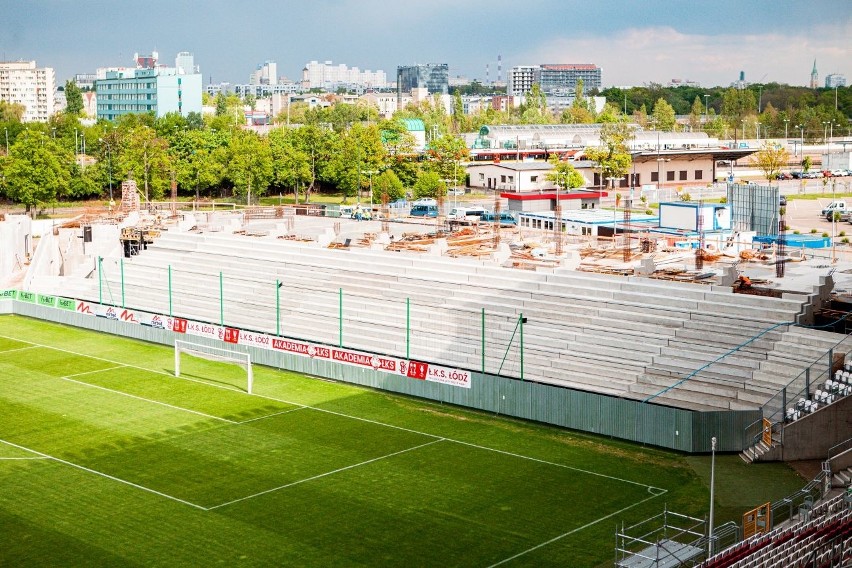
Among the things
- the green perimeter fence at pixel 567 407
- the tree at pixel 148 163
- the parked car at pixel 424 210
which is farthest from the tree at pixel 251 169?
the green perimeter fence at pixel 567 407

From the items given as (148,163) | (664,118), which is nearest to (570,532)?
(148,163)

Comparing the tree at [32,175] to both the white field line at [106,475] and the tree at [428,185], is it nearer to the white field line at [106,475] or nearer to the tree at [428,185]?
the tree at [428,185]

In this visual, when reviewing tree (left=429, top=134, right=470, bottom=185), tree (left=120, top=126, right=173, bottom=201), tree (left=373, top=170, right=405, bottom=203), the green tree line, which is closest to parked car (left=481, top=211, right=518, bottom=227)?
the green tree line

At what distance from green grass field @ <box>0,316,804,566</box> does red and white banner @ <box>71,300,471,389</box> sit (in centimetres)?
110

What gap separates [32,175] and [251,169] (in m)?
17.6

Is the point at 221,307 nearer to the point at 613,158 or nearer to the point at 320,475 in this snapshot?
the point at 320,475

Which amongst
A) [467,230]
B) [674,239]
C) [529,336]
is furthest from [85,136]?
[529,336]

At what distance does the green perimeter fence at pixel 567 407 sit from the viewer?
34562mm

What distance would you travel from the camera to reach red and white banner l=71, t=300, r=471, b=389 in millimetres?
41188

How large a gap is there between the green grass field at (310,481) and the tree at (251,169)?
179ft

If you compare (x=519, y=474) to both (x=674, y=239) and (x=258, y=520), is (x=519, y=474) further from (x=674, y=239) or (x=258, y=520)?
(x=674, y=239)

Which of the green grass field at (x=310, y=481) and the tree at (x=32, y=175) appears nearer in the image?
the green grass field at (x=310, y=481)

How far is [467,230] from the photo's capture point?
206ft

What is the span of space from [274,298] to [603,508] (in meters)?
25.3
